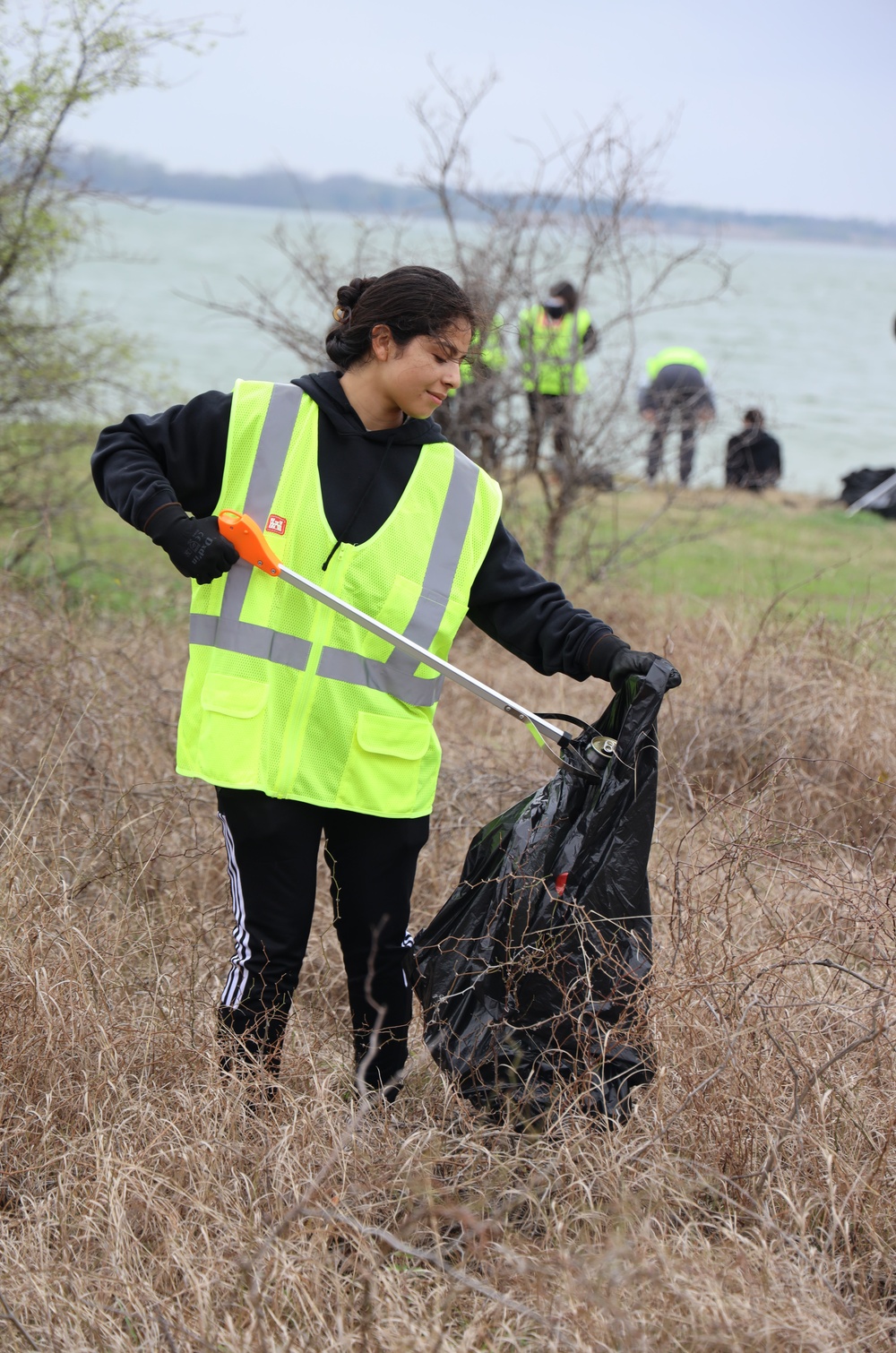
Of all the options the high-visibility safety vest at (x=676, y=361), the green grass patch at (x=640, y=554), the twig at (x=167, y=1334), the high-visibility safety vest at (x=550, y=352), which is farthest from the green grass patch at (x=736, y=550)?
the twig at (x=167, y=1334)

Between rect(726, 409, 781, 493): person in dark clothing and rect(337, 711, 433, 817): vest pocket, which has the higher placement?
rect(726, 409, 781, 493): person in dark clothing

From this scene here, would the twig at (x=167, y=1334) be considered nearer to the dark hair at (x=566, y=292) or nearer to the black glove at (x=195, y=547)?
the black glove at (x=195, y=547)

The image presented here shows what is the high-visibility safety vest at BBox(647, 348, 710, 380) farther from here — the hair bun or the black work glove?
the black work glove

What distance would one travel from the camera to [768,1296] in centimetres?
190

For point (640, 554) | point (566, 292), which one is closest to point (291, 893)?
point (566, 292)

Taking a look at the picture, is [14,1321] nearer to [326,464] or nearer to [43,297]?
[326,464]

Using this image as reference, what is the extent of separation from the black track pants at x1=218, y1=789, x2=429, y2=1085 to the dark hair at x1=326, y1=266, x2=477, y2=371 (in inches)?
37.4

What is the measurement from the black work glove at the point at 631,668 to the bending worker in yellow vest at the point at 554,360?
13.7 feet

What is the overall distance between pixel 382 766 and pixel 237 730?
0.98 ft

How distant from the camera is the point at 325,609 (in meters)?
2.48

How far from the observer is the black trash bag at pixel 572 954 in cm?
243

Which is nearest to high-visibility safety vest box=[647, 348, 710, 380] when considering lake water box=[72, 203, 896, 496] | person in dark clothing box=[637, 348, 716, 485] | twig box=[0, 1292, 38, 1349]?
lake water box=[72, 203, 896, 496]

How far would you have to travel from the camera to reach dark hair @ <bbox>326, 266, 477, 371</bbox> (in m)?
2.44

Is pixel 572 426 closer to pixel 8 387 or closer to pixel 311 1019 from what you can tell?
pixel 8 387
